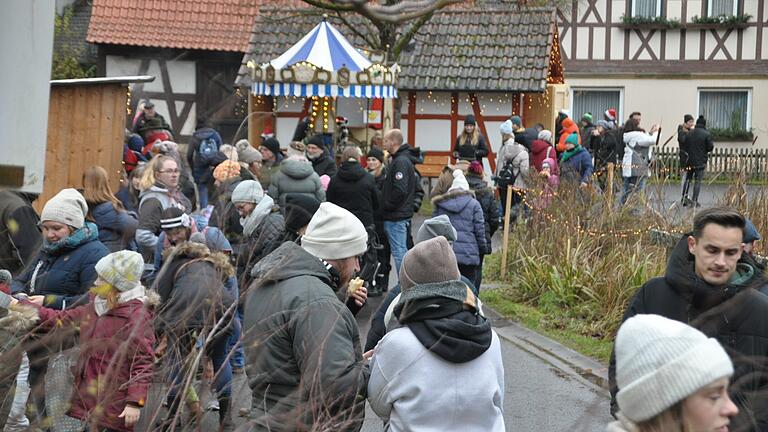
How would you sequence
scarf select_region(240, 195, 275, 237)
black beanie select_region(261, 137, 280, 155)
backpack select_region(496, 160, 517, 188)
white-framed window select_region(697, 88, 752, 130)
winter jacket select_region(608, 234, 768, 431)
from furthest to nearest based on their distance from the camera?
1. white-framed window select_region(697, 88, 752, 130)
2. backpack select_region(496, 160, 517, 188)
3. black beanie select_region(261, 137, 280, 155)
4. scarf select_region(240, 195, 275, 237)
5. winter jacket select_region(608, 234, 768, 431)

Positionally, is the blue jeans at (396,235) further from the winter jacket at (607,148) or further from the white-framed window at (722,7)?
the white-framed window at (722,7)

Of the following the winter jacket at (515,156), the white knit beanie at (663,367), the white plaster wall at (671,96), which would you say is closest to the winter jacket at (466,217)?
the winter jacket at (515,156)

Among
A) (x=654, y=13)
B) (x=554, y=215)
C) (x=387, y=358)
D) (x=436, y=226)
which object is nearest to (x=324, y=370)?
(x=387, y=358)

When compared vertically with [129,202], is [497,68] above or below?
above

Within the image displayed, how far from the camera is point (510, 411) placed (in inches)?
334

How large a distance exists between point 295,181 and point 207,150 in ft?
16.3

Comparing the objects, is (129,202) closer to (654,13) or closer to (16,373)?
(16,373)

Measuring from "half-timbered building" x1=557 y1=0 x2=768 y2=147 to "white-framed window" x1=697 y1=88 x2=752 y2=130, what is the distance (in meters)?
0.03

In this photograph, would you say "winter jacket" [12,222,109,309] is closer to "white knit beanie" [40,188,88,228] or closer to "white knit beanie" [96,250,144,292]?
"white knit beanie" [40,188,88,228]

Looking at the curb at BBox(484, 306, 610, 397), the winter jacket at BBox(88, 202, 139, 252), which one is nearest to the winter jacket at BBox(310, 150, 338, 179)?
the curb at BBox(484, 306, 610, 397)

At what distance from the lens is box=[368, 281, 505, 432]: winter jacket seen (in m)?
4.27

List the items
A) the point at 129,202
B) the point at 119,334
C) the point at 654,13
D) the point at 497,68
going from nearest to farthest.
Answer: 1. the point at 119,334
2. the point at 129,202
3. the point at 497,68
4. the point at 654,13

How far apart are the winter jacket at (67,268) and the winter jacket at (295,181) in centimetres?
504

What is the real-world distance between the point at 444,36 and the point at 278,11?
371cm
